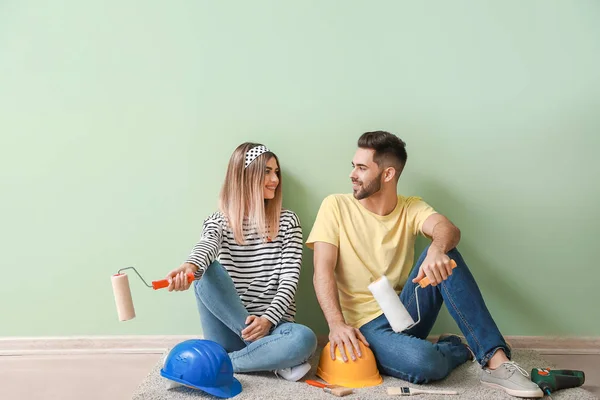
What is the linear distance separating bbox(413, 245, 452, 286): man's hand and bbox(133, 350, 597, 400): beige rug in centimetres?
41

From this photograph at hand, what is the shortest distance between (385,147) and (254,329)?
92cm

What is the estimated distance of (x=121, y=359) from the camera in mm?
2537

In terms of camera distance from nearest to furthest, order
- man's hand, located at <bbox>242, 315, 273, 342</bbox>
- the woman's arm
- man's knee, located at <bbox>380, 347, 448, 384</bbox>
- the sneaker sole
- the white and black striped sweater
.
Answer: the sneaker sole < man's knee, located at <bbox>380, 347, 448, 384</bbox> < man's hand, located at <bbox>242, 315, 273, 342</bbox> < the woman's arm < the white and black striped sweater

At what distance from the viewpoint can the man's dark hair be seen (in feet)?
7.63

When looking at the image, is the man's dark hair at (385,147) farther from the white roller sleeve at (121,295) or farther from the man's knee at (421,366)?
the white roller sleeve at (121,295)

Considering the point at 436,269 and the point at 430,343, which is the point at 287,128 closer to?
the point at 436,269

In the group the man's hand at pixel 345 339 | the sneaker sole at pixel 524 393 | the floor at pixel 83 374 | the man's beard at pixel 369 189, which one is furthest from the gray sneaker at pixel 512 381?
the man's beard at pixel 369 189

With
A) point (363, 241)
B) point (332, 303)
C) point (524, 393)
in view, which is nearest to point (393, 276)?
point (363, 241)

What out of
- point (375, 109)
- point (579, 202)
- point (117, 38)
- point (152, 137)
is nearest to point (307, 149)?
point (375, 109)

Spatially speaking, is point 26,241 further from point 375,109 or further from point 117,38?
point 375,109

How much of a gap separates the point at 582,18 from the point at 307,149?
1.35 meters

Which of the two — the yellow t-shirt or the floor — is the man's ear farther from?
the floor

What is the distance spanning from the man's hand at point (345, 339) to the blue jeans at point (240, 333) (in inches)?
3.3

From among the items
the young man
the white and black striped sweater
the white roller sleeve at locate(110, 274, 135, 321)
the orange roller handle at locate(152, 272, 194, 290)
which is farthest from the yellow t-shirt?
the white roller sleeve at locate(110, 274, 135, 321)
